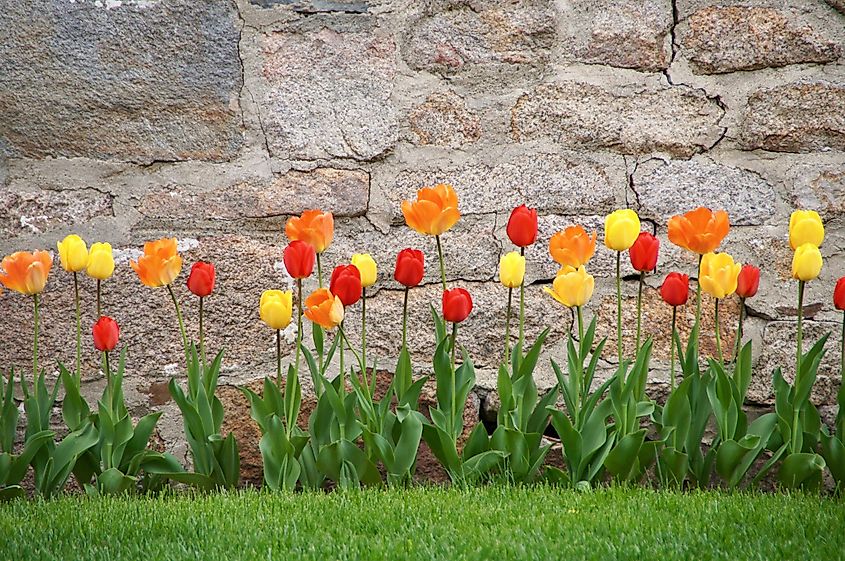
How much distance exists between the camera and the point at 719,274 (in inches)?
71.4

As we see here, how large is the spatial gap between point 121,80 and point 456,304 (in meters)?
0.99

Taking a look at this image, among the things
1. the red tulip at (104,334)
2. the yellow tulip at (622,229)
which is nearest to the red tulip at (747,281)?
the yellow tulip at (622,229)

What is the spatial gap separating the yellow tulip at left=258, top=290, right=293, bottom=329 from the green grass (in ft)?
1.07

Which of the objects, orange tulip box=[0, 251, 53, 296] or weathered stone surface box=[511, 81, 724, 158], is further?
weathered stone surface box=[511, 81, 724, 158]

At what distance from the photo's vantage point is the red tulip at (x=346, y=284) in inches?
68.7

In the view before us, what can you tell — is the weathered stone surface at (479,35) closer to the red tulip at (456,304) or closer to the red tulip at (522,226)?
the red tulip at (522,226)

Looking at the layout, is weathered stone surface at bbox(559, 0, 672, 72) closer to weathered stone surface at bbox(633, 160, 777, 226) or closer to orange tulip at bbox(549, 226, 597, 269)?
weathered stone surface at bbox(633, 160, 777, 226)

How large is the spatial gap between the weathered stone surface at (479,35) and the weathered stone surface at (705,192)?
40 cm

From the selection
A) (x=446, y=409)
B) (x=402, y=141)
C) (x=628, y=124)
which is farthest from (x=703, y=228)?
(x=402, y=141)

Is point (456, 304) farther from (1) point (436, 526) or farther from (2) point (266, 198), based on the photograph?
(2) point (266, 198)

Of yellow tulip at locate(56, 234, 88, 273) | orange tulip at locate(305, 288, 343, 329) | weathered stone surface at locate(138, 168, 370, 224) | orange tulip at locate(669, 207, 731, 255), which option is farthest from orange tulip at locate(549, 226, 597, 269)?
yellow tulip at locate(56, 234, 88, 273)

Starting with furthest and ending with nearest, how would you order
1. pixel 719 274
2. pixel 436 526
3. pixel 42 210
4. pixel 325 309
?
1. pixel 42 210
2. pixel 719 274
3. pixel 325 309
4. pixel 436 526

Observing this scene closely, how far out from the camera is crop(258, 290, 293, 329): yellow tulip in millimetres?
1765

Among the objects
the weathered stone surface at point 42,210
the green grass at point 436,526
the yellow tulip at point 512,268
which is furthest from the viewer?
the weathered stone surface at point 42,210
